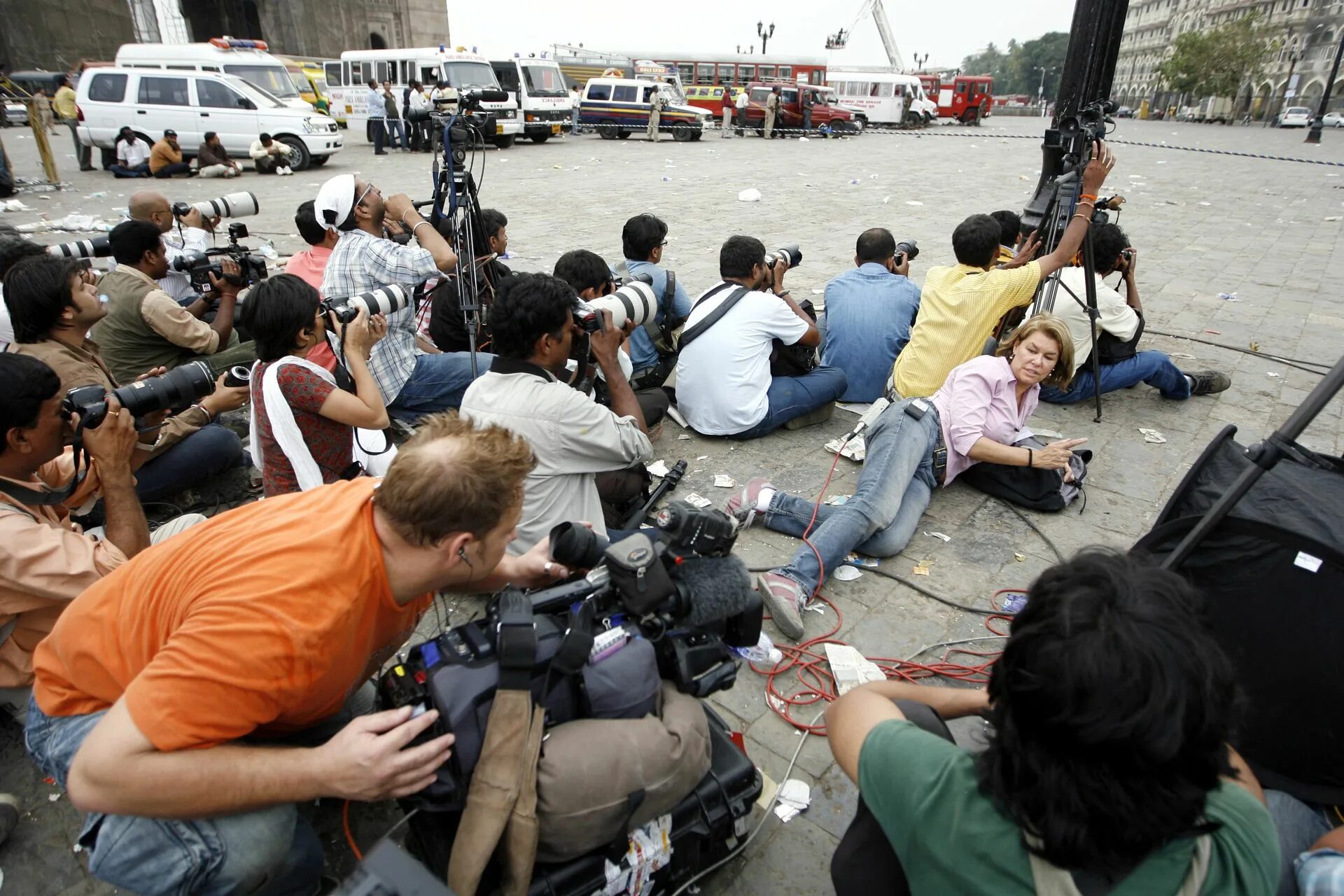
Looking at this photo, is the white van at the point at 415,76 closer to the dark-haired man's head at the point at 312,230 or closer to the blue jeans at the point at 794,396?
the dark-haired man's head at the point at 312,230

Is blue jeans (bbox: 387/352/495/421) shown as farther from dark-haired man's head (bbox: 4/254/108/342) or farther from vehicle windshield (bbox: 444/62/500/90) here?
vehicle windshield (bbox: 444/62/500/90)

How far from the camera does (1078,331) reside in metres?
4.73

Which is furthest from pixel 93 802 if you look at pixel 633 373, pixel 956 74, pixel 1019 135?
pixel 956 74

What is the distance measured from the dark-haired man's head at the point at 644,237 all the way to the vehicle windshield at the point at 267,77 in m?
15.2

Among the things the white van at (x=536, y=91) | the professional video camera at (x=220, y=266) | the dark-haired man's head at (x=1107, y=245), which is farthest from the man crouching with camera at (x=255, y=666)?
the white van at (x=536, y=91)

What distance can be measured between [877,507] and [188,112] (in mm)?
17111

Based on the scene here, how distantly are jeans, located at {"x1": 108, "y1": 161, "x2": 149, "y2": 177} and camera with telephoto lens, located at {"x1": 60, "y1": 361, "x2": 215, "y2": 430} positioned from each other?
47.9ft

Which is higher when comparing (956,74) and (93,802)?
(956,74)

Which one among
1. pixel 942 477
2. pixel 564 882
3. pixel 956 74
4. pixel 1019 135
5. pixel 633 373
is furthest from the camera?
pixel 956 74

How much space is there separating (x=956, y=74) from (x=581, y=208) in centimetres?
3578

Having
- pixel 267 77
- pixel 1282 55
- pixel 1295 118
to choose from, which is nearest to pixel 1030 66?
pixel 1282 55

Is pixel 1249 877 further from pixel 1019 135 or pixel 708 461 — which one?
pixel 1019 135

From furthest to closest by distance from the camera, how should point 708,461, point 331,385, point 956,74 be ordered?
1. point 956,74
2. point 708,461
3. point 331,385

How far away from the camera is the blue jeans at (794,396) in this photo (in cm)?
434
